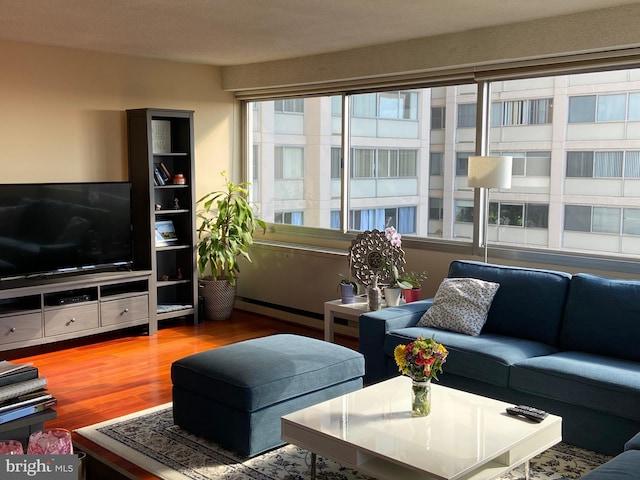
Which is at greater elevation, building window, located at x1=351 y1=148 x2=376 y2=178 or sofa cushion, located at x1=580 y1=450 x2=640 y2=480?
building window, located at x1=351 y1=148 x2=376 y2=178

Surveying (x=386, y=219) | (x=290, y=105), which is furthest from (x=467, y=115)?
(x=290, y=105)

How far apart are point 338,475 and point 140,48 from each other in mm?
3967

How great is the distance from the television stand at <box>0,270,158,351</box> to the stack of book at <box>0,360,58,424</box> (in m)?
2.39

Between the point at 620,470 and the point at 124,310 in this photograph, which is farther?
the point at 124,310

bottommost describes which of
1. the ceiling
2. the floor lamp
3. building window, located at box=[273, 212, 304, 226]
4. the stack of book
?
the stack of book

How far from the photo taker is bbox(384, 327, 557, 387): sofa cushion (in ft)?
13.0

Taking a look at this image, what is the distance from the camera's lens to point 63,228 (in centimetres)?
572

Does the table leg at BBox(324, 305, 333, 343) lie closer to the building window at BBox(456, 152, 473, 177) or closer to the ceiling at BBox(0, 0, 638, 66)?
the building window at BBox(456, 152, 473, 177)

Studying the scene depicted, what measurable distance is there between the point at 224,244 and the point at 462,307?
2.77 metres

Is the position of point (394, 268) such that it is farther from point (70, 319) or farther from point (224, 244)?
point (70, 319)

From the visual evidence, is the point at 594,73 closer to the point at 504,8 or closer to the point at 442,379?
the point at 504,8

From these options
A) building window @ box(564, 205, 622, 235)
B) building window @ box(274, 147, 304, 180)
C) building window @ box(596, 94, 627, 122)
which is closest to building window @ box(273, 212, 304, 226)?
building window @ box(274, 147, 304, 180)

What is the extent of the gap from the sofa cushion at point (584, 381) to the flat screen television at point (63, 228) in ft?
11.7

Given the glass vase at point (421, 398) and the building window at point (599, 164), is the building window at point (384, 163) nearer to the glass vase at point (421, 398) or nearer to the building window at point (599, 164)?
the building window at point (599, 164)
